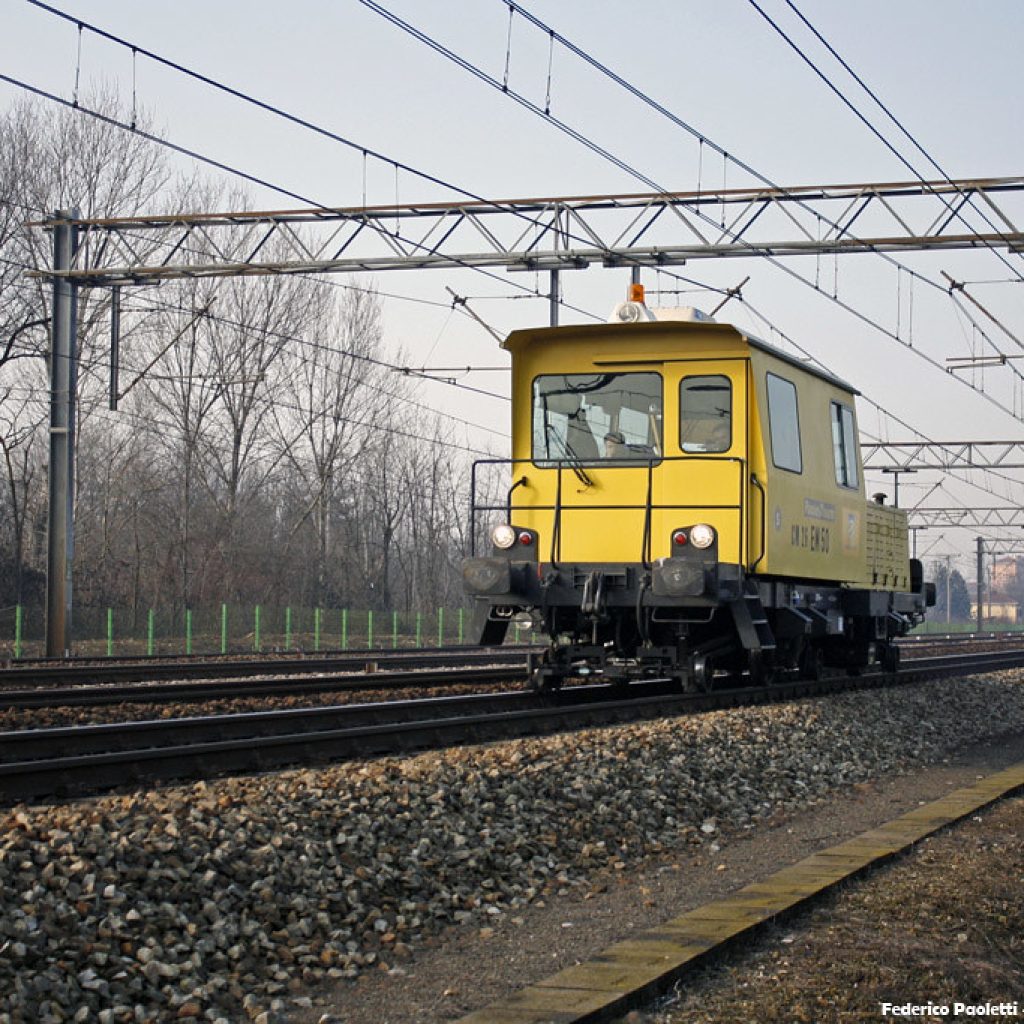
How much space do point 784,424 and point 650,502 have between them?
5.91 ft

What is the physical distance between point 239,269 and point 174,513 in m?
23.7

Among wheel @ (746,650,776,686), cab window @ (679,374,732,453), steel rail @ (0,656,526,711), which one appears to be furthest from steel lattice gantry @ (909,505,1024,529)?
cab window @ (679,374,732,453)

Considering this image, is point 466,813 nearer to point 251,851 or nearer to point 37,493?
point 251,851

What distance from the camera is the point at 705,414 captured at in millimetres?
13312

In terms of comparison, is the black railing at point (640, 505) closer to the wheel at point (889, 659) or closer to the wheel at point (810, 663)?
the wheel at point (810, 663)

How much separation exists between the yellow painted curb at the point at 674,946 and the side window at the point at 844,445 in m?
8.09

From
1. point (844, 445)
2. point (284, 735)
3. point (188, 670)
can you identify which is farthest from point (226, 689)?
point (844, 445)

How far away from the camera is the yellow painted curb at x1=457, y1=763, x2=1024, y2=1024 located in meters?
4.67

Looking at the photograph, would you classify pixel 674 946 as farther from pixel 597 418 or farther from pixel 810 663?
pixel 810 663

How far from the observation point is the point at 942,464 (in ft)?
152

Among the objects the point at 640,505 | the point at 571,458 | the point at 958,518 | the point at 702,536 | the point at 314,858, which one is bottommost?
the point at 314,858

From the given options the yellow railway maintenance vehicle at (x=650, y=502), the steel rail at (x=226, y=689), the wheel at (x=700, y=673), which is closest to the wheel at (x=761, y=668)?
the yellow railway maintenance vehicle at (x=650, y=502)

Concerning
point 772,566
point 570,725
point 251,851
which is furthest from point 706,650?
point 251,851

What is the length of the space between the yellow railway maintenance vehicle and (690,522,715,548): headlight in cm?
2
